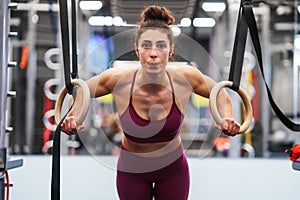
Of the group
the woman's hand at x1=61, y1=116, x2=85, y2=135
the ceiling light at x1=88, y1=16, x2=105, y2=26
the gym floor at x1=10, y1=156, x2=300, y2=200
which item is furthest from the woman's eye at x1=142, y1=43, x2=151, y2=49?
the ceiling light at x1=88, y1=16, x2=105, y2=26

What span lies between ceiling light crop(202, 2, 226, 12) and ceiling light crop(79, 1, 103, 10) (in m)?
0.80


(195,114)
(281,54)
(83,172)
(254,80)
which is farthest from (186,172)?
(281,54)

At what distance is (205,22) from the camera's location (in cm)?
400

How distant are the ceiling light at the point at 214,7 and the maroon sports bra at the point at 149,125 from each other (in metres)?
2.13

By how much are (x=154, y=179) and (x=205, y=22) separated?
2.51 metres

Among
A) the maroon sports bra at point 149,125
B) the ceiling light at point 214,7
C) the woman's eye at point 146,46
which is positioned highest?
the ceiling light at point 214,7

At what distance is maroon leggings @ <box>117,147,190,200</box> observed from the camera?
5.57 feet

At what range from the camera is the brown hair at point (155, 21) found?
1554 mm

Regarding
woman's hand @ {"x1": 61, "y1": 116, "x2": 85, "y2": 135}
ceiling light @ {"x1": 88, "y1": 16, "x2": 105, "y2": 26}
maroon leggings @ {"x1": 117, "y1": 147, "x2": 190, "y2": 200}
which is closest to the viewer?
woman's hand @ {"x1": 61, "y1": 116, "x2": 85, "y2": 135}

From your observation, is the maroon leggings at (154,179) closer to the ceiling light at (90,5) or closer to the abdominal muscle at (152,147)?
the abdominal muscle at (152,147)

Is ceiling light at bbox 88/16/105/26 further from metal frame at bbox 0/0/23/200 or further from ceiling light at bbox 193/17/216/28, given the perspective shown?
metal frame at bbox 0/0/23/200

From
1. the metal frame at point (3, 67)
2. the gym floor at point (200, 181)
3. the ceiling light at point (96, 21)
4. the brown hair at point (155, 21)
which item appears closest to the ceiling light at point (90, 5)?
the ceiling light at point (96, 21)

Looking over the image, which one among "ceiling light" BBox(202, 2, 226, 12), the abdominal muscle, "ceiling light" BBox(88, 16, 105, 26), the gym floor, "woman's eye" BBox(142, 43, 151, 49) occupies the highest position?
"ceiling light" BBox(202, 2, 226, 12)

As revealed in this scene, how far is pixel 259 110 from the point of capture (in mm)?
4195
